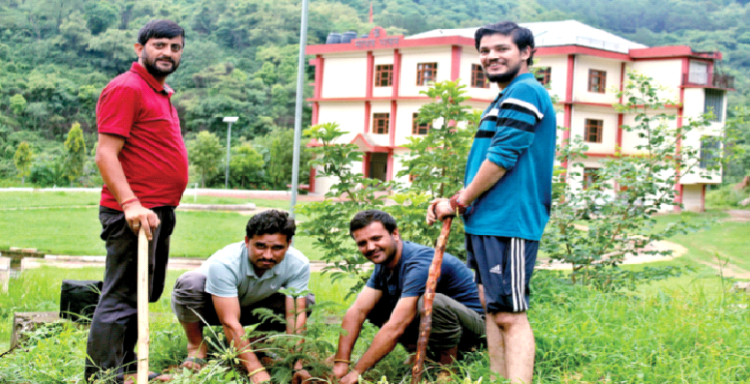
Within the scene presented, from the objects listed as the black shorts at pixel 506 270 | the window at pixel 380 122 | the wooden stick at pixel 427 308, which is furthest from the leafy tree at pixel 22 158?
the black shorts at pixel 506 270

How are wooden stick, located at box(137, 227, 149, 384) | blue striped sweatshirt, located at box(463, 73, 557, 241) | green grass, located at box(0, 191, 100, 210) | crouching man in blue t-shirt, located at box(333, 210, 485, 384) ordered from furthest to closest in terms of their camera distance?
green grass, located at box(0, 191, 100, 210)
crouching man in blue t-shirt, located at box(333, 210, 485, 384)
blue striped sweatshirt, located at box(463, 73, 557, 241)
wooden stick, located at box(137, 227, 149, 384)

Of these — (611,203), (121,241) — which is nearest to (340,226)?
(121,241)

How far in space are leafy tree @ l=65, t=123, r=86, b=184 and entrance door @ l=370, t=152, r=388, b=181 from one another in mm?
11685

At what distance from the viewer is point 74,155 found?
20688 mm

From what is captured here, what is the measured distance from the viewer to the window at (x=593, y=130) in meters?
26.9

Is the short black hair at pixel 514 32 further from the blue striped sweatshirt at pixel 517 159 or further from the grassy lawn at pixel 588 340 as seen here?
the grassy lawn at pixel 588 340

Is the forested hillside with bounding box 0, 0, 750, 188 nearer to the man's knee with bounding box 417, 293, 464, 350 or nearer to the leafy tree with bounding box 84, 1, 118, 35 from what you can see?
the leafy tree with bounding box 84, 1, 118, 35

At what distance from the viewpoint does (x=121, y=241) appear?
2.67 m

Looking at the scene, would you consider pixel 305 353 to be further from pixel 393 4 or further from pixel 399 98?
pixel 393 4

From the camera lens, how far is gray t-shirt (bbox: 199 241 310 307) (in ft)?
10.0

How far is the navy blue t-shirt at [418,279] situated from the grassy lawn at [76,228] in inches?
384

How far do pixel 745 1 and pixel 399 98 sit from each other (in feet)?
173

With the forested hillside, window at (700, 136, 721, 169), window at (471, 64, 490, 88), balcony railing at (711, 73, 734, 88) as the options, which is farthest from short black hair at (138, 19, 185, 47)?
balcony railing at (711, 73, 734, 88)

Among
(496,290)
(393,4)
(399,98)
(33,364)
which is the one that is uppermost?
(393,4)
